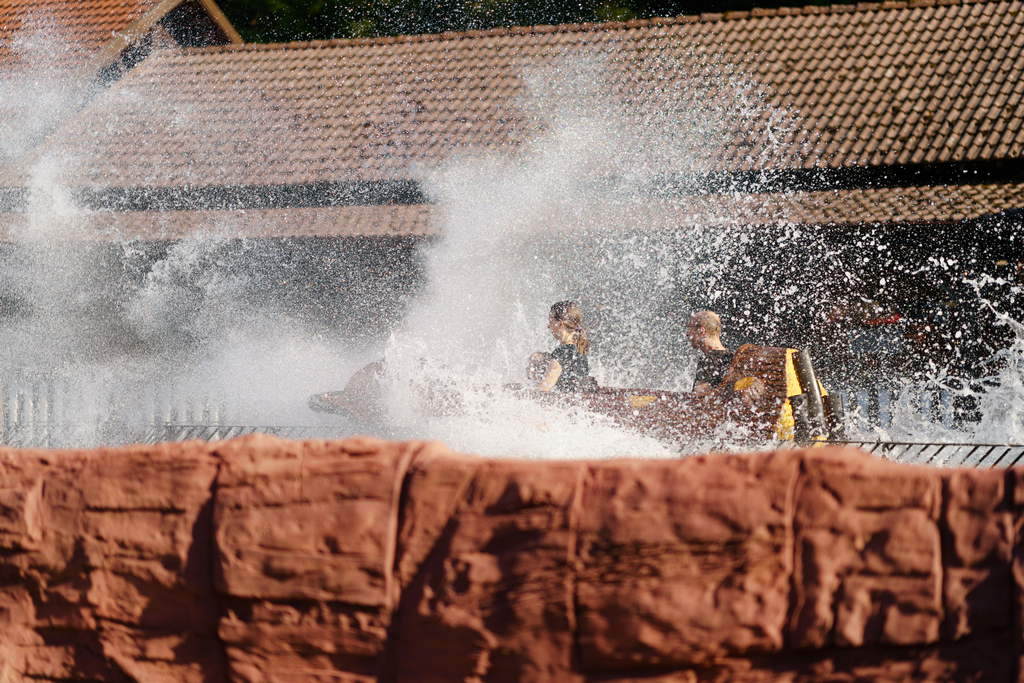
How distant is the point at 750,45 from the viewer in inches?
628

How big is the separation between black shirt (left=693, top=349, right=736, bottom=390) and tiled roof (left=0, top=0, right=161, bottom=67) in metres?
16.2

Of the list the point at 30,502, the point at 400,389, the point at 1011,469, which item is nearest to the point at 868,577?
the point at 1011,469

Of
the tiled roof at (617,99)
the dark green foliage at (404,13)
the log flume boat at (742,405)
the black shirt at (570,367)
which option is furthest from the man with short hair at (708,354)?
the dark green foliage at (404,13)

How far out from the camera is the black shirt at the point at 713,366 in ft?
20.0

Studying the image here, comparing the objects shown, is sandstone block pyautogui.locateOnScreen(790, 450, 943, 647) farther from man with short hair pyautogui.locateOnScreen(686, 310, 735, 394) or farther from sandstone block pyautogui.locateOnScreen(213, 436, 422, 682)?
man with short hair pyautogui.locateOnScreen(686, 310, 735, 394)

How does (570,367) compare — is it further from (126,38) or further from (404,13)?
(404,13)

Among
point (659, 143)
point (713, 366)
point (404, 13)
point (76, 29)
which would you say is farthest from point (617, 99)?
point (76, 29)

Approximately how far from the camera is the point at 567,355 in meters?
6.58

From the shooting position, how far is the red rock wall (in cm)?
153

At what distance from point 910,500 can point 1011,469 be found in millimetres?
168

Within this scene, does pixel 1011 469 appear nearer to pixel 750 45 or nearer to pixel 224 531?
pixel 224 531

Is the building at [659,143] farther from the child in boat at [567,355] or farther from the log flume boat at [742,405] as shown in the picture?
the log flume boat at [742,405]

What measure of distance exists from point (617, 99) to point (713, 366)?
986cm

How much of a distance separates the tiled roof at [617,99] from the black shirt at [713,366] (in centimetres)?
799
